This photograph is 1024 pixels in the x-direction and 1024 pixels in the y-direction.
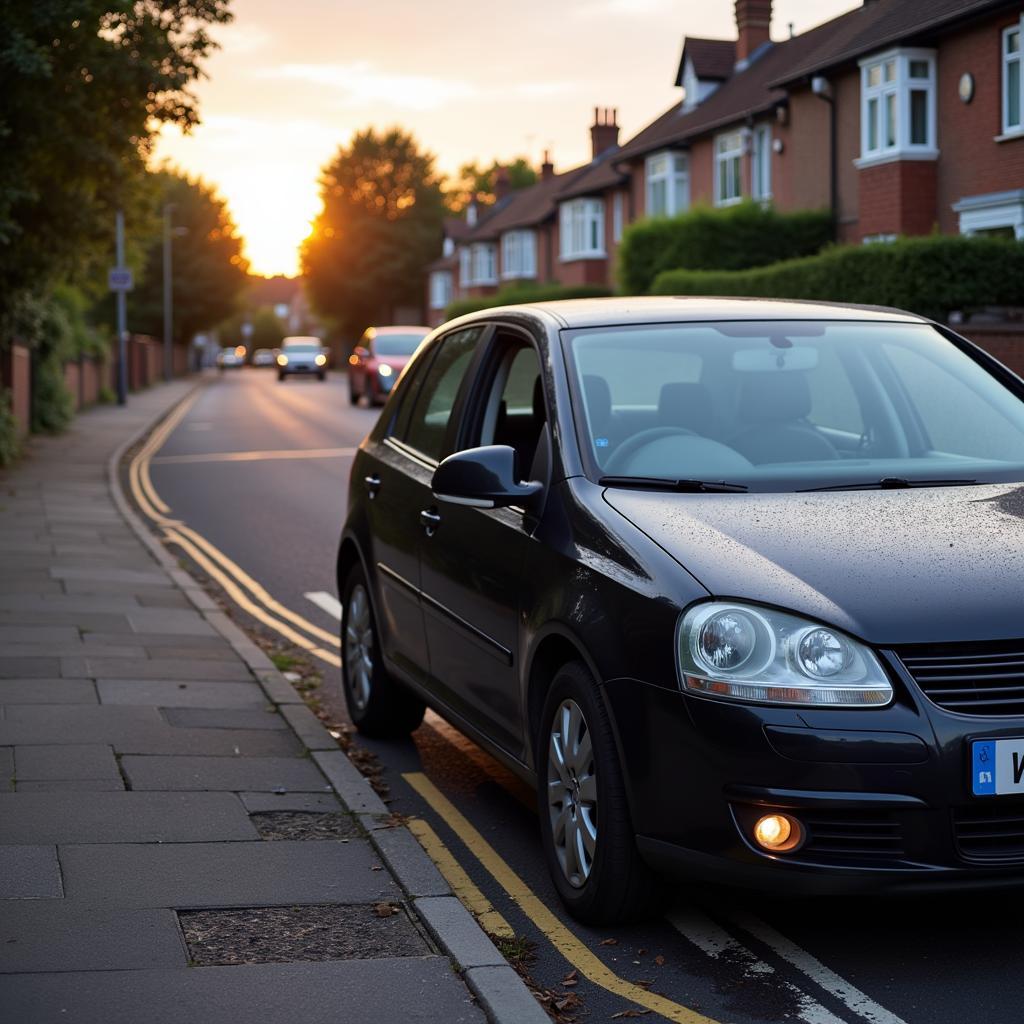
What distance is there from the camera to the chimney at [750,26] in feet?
151

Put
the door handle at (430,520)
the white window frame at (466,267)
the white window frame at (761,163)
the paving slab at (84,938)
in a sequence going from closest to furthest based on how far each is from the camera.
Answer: the paving slab at (84,938) → the door handle at (430,520) → the white window frame at (761,163) → the white window frame at (466,267)

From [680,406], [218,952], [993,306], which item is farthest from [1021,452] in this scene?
[993,306]

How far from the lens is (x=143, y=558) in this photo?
12898mm

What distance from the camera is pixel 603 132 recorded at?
66.2 m

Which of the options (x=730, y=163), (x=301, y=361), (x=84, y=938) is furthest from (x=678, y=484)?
(x=301, y=361)

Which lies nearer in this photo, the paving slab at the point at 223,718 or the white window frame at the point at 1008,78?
the paving slab at the point at 223,718

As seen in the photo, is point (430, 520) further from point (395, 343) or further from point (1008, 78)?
point (395, 343)

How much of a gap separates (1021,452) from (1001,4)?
75.8 feet

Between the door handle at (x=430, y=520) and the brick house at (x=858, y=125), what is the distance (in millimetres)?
19080

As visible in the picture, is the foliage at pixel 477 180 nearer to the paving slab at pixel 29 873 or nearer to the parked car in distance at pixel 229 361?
the parked car in distance at pixel 229 361

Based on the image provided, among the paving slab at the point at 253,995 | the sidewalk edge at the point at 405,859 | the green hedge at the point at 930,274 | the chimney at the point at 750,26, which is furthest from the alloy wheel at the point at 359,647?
the chimney at the point at 750,26

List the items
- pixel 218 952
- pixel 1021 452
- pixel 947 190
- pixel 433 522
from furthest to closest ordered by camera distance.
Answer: pixel 947 190
pixel 433 522
pixel 1021 452
pixel 218 952

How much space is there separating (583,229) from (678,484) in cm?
5121

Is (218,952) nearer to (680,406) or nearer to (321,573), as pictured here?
(680,406)
